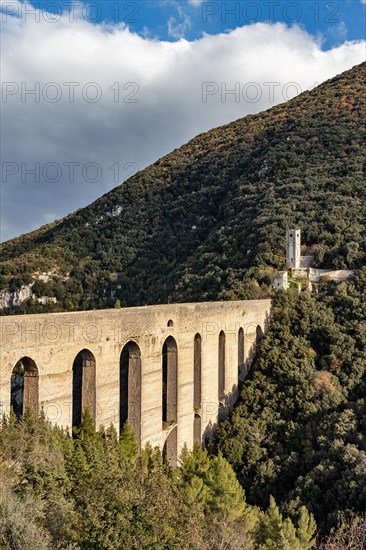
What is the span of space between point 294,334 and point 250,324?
130 inches

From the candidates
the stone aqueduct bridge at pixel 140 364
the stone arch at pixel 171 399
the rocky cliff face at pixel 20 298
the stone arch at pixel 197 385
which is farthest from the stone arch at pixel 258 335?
the rocky cliff face at pixel 20 298

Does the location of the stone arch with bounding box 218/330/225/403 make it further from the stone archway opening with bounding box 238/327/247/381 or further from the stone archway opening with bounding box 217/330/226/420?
the stone archway opening with bounding box 238/327/247/381

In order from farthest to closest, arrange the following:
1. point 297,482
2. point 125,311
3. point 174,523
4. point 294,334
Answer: point 294,334 < point 297,482 < point 125,311 < point 174,523

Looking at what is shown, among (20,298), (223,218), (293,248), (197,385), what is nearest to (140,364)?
(197,385)

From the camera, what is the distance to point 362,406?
1905 cm

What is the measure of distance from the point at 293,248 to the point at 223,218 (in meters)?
13.0

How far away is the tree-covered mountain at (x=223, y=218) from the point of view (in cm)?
3281

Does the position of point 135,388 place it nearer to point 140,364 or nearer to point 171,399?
point 140,364

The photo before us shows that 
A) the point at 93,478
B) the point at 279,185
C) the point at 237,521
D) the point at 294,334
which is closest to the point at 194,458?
the point at 237,521

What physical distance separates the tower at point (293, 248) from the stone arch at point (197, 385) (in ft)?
52.2

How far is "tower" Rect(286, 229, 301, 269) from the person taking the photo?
103ft

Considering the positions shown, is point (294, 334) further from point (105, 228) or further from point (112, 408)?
point (105, 228)

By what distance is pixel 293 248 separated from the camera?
104 feet

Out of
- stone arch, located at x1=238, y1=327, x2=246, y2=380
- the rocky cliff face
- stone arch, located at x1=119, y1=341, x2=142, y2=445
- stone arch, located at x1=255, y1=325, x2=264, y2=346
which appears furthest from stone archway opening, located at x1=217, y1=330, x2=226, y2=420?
the rocky cliff face
